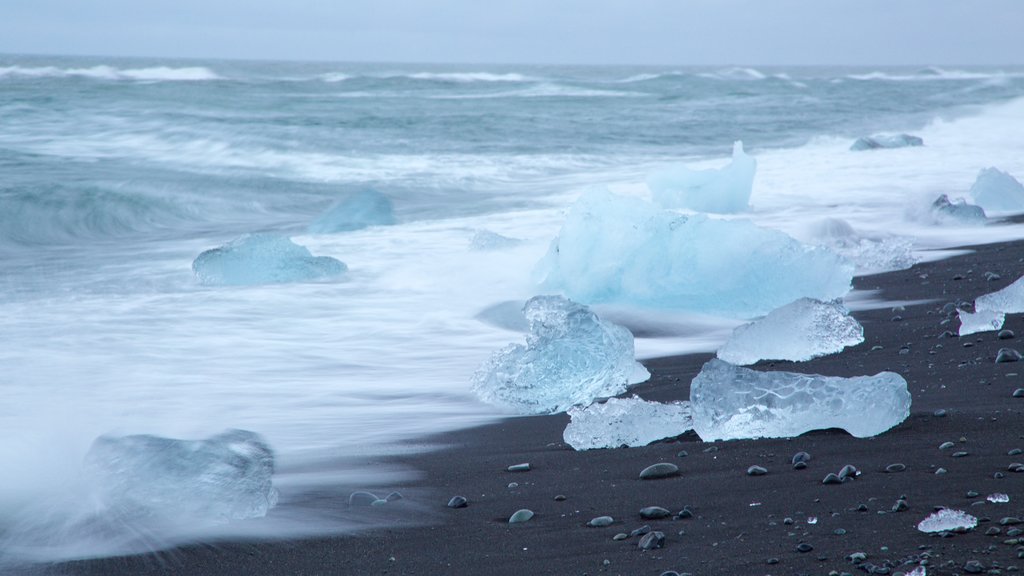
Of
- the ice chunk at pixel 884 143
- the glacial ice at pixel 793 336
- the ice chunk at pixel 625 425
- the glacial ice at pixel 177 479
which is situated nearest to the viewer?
the glacial ice at pixel 177 479

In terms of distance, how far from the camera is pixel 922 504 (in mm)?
2102

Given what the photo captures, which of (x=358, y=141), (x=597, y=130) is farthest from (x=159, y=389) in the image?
(x=597, y=130)

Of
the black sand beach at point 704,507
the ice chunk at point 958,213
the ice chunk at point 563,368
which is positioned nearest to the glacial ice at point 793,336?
the ice chunk at point 563,368

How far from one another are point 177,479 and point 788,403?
164cm

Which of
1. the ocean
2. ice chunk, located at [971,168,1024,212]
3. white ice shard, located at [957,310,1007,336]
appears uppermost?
ice chunk, located at [971,168,1024,212]

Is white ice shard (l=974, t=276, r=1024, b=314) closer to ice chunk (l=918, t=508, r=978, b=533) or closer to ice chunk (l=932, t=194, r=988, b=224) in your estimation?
ice chunk (l=918, t=508, r=978, b=533)

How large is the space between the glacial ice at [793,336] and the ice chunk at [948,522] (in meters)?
1.75

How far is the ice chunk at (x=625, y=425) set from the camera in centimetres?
286

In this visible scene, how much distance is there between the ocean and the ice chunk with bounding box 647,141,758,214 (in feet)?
0.84

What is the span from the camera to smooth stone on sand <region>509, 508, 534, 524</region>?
236 centimetres

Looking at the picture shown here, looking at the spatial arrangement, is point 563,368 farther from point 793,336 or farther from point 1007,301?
point 1007,301

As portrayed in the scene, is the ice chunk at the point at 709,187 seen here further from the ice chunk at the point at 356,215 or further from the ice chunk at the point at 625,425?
the ice chunk at the point at 625,425

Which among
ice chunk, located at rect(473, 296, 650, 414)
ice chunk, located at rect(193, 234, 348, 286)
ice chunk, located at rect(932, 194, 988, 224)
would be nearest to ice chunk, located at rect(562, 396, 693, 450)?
ice chunk, located at rect(473, 296, 650, 414)

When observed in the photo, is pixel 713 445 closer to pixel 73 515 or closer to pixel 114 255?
pixel 73 515
